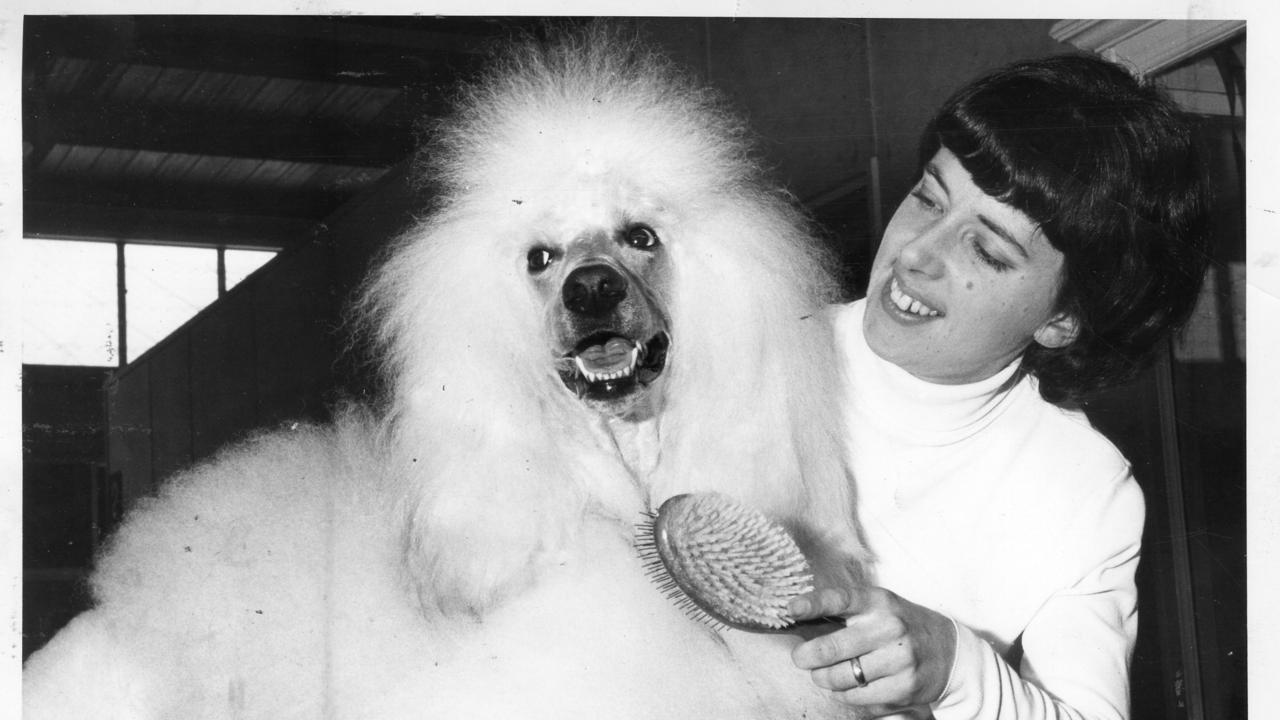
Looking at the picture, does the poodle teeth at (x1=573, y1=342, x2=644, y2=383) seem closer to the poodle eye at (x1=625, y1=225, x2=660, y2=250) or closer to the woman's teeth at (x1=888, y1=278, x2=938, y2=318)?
the poodle eye at (x1=625, y1=225, x2=660, y2=250)

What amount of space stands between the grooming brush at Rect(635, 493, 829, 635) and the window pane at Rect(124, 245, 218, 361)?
0.56 m

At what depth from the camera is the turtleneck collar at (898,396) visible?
114 centimetres

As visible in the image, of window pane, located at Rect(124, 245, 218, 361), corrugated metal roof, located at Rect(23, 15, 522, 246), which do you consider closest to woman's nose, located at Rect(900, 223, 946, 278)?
corrugated metal roof, located at Rect(23, 15, 522, 246)

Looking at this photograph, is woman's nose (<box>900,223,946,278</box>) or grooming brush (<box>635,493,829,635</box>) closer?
grooming brush (<box>635,493,829,635</box>)

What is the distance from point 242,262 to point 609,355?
1.36ft

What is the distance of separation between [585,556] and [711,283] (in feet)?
1.03

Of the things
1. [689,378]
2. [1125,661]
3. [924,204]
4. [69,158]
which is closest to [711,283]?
[689,378]

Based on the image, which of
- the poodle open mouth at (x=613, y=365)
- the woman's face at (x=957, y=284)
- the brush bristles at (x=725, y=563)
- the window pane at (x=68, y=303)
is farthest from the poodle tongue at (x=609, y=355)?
the window pane at (x=68, y=303)

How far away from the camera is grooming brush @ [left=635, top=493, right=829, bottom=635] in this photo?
37.9 inches

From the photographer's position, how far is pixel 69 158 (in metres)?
1.16

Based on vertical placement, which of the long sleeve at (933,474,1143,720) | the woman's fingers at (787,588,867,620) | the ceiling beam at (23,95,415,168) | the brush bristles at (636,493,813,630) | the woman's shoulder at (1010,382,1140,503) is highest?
the ceiling beam at (23,95,415,168)

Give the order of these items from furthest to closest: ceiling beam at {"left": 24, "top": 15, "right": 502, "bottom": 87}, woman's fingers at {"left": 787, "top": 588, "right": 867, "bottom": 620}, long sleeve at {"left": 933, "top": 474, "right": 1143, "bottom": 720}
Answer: ceiling beam at {"left": 24, "top": 15, "right": 502, "bottom": 87} < long sleeve at {"left": 933, "top": 474, "right": 1143, "bottom": 720} < woman's fingers at {"left": 787, "top": 588, "right": 867, "bottom": 620}

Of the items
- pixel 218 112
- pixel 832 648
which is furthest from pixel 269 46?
pixel 832 648
